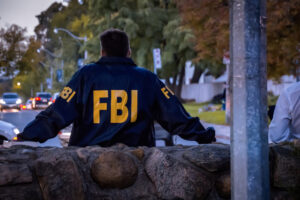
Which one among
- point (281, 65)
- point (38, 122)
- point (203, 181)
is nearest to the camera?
point (203, 181)

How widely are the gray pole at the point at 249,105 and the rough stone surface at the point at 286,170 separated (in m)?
0.51

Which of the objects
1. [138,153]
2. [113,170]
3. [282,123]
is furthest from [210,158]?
[282,123]

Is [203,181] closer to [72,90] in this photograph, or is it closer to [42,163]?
[42,163]

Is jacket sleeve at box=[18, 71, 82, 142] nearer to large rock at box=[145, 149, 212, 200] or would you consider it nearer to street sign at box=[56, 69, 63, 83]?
large rock at box=[145, 149, 212, 200]

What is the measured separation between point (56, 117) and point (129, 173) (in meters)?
0.79

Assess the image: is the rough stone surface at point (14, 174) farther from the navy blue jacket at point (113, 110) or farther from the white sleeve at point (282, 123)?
the white sleeve at point (282, 123)

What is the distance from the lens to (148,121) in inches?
124

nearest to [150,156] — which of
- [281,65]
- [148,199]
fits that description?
[148,199]

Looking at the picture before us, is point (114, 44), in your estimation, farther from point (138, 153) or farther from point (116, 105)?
point (138, 153)

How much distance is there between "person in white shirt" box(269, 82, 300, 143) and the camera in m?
3.64

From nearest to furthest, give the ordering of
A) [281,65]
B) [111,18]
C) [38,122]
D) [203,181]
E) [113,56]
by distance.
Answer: [203,181] → [38,122] → [113,56] → [281,65] → [111,18]

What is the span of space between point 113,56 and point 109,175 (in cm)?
103

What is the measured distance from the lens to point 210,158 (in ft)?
8.68

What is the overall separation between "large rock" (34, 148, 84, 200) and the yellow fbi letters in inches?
26.2
